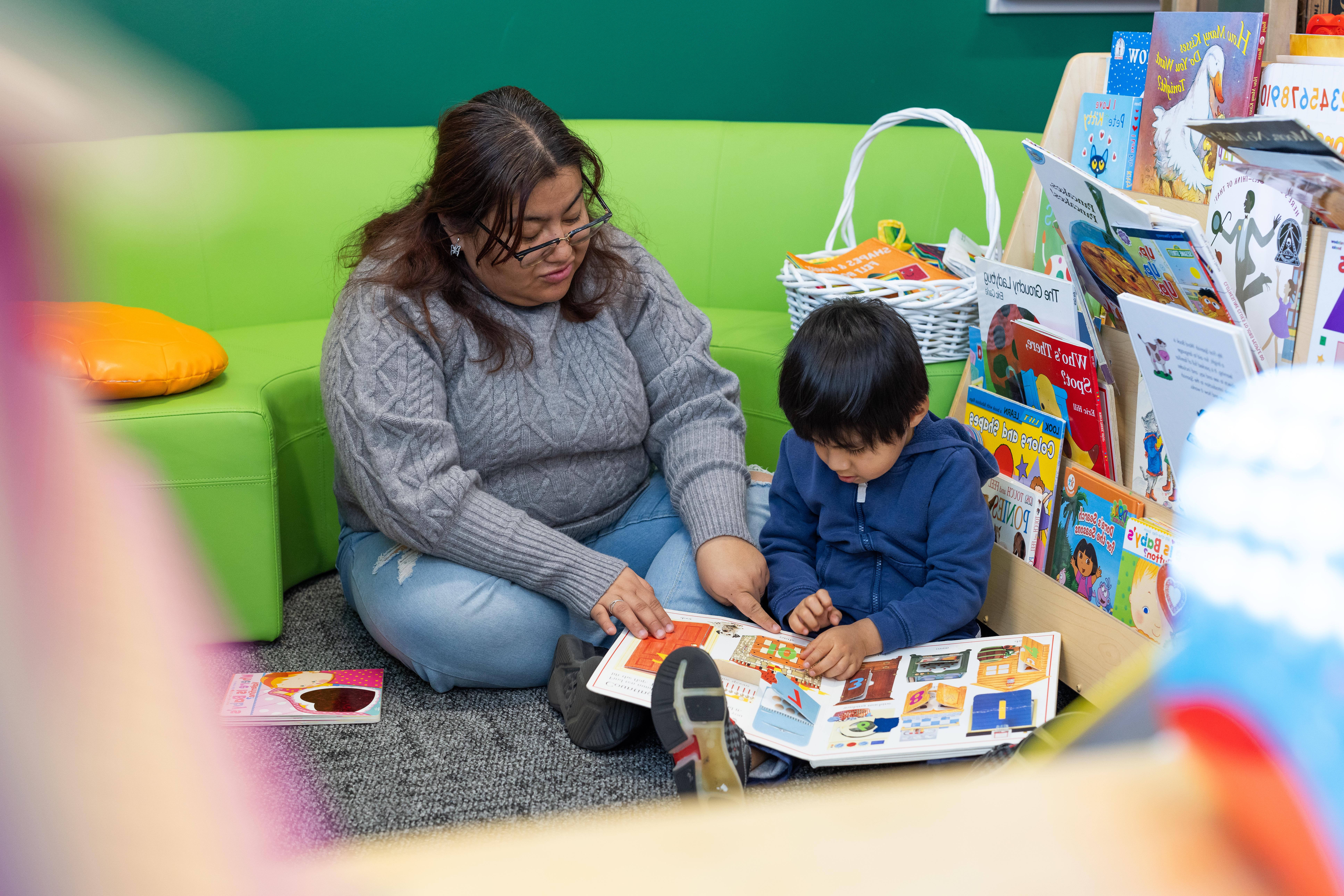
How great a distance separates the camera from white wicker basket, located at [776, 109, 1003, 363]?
172 cm

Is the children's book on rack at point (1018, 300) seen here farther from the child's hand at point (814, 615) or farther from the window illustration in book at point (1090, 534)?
the child's hand at point (814, 615)

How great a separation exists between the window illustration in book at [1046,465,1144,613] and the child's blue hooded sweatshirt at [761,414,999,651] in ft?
0.34

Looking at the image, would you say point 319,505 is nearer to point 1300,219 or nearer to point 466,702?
point 466,702

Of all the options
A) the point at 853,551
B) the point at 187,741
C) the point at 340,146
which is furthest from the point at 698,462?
the point at 187,741

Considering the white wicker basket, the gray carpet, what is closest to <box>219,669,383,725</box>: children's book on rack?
the gray carpet

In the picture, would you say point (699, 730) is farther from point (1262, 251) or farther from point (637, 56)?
point (637, 56)

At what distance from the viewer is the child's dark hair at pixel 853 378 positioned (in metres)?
1.29

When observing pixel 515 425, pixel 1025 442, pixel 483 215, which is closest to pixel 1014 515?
pixel 1025 442

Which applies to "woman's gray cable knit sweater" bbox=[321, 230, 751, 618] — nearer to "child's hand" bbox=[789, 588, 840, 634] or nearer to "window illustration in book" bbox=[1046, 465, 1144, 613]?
"child's hand" bbox=[789, 588, 840, 634]

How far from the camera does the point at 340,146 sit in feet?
7.75

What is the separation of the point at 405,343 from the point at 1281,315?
43.0 inches

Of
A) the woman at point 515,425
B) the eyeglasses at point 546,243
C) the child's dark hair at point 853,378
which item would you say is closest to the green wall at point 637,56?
the woman at point 515,425

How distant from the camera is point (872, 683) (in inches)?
52.7

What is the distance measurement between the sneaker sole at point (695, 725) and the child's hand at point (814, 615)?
0.18 metres
